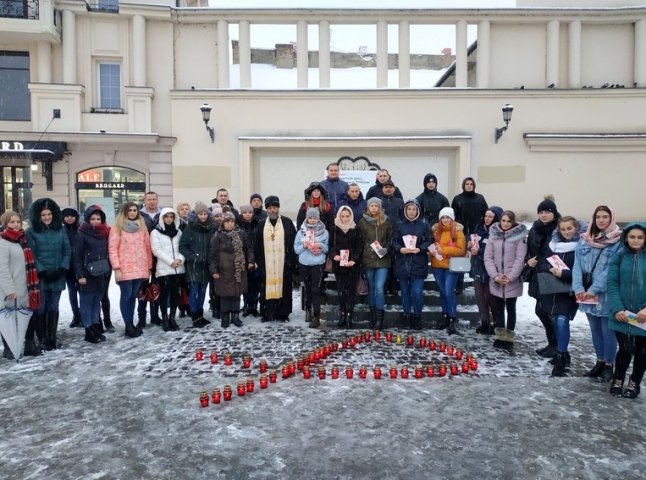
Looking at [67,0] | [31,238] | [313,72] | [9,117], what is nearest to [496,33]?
[313,72]

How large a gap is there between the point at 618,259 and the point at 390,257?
3.49m

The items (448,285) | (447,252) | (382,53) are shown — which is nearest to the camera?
(447,252)

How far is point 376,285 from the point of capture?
7.99 m

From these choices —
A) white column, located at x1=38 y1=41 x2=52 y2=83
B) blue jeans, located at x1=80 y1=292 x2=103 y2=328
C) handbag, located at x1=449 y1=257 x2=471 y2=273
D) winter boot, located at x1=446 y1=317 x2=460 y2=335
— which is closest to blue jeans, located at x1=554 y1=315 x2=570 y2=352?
handbag, located at x1=449 y1=257 x2=471 y2=273

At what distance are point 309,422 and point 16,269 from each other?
4.66m

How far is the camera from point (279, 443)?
4.25 metres

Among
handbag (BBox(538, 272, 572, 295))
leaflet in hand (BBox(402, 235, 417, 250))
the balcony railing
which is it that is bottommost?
handbag (BBox(538, 272, 572, 295))

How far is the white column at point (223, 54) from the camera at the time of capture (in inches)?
687

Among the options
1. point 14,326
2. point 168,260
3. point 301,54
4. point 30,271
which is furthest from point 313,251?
point 301,54

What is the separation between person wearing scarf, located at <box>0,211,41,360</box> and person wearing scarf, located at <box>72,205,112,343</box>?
2.29ft

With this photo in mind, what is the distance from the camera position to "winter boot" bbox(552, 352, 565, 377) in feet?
19.5

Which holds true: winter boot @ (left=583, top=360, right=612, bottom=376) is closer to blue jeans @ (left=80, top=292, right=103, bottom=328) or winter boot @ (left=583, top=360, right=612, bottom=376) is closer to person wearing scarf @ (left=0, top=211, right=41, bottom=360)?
blue jeans @ (left=80, top=292, right=103, bottom=328)

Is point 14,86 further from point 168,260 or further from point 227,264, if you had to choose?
point 227,264

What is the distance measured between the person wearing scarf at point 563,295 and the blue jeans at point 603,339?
34cm
